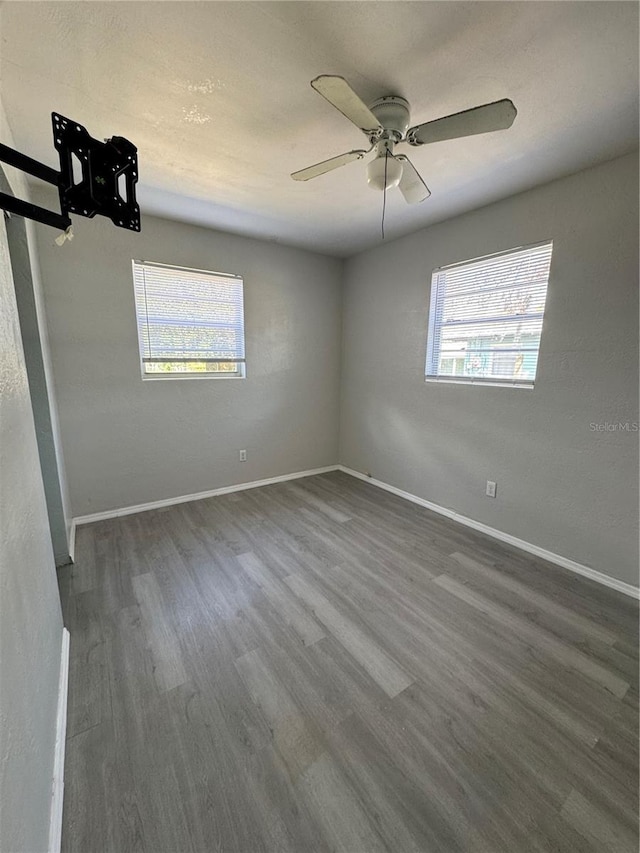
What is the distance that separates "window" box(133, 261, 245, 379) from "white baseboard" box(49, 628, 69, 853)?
2235mm

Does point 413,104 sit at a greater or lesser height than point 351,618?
greater

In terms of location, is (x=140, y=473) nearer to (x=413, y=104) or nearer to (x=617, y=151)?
(x=413, y=104)

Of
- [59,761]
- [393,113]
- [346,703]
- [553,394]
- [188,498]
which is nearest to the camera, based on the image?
[59,761]

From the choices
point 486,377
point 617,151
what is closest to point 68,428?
point 486,377

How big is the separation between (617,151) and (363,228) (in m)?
1.73

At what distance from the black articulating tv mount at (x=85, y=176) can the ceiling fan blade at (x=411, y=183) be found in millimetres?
1276

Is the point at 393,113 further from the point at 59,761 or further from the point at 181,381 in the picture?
the point at 59,761

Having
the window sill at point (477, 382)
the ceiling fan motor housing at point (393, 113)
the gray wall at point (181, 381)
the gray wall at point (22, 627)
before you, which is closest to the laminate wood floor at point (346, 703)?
the gray wall at point (22, 627)

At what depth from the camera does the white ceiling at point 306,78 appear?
3.78ft

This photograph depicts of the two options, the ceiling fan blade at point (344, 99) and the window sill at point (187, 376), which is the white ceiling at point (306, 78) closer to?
the ceiling fan blade at point (344, 99)

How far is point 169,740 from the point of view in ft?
4.09

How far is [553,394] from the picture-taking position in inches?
92.0

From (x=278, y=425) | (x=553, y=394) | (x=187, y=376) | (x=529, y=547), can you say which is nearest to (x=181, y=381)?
(x=187, y=376)

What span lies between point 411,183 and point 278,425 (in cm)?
266
